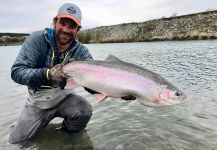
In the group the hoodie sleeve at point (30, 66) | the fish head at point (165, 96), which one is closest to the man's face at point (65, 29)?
the hoodie sleeve at point (30, 66)

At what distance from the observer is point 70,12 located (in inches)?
236

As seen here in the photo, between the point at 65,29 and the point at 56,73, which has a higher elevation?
the point at 65,29

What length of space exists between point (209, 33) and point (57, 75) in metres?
42.3

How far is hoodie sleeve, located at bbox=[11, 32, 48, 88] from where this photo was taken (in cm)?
572

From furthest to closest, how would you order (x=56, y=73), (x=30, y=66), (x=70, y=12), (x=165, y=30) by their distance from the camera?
(x=165, y=30), (x=30, y=66), (x=70, y=12), (x=56, y=73)

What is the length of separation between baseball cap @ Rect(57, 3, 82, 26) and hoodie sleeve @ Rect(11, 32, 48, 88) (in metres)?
0.67

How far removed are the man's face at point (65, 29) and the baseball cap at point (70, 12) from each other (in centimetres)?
8

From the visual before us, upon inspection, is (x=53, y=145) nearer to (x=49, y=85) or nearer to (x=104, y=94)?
(x=49, y=85)

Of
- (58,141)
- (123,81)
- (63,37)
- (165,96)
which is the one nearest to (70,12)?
(63,37)

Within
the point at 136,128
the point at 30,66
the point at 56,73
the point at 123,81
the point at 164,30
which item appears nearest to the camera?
the point at 123,81

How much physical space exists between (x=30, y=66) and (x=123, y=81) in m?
1.90

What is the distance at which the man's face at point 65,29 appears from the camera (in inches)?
237

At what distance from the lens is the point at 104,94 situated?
17.6 feet

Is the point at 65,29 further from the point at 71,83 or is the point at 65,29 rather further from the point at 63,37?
the point at 71,83
